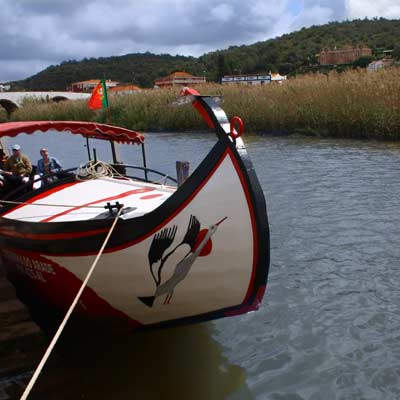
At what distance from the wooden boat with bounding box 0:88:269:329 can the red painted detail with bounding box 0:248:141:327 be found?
0.01 m

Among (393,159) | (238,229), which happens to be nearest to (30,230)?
(238,229)

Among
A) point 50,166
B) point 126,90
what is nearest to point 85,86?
point 126,90

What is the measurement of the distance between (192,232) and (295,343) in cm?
166

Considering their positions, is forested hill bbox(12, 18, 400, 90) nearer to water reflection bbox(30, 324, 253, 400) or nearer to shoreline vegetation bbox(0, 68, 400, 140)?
shoreline vegetation bbox(0, 68, 400, 140)

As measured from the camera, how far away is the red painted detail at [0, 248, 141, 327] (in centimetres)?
436

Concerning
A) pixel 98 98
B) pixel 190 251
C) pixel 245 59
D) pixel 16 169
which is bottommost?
pixel 190 251

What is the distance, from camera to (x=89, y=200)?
5133mm

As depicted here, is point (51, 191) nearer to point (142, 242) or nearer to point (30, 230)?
point (30, 230)

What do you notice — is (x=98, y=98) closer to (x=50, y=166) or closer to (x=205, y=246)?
(x=50, y=166)

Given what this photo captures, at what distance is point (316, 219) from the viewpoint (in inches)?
323

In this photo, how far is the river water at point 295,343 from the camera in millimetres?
3963

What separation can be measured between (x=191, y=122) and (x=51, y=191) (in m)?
19.0

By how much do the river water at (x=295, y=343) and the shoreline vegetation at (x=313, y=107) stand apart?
26.2 ft

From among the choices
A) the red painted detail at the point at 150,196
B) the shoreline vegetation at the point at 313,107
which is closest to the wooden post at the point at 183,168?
the red painted detail at the point at 150,196
